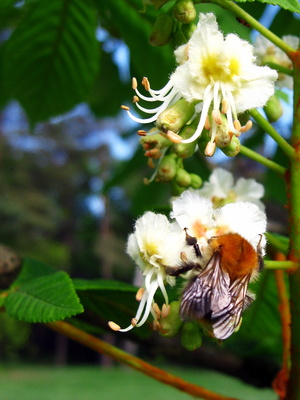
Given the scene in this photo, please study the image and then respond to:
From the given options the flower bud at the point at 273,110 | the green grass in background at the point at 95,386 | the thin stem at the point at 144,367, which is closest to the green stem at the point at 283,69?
the flower bud at the point at 273,110

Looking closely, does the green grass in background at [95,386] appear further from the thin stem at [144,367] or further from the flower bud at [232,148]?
the flower bud at [232,148]

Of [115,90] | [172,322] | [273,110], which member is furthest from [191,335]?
[115,90]

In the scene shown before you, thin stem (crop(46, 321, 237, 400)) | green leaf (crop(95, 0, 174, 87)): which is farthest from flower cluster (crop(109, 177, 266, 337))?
green leaf (crop(95, 0, 174, 87))

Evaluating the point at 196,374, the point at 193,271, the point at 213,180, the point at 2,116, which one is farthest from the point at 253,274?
the point at 2,116

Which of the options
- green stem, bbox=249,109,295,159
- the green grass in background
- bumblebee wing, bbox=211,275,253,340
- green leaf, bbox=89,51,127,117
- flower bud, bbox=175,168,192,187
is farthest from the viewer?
the green grass in background

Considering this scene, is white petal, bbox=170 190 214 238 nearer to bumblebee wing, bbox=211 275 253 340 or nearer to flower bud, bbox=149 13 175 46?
bumblebee wing, bbox=211 275 253 340

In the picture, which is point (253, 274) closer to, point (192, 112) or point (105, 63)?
point (192, 112)

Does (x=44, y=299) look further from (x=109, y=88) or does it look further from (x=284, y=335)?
(x=109, y=88)
